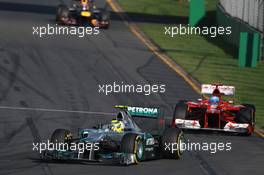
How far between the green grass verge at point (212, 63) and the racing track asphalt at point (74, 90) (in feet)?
3.78

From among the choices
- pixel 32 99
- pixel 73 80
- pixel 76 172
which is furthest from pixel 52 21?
pixel 76 172

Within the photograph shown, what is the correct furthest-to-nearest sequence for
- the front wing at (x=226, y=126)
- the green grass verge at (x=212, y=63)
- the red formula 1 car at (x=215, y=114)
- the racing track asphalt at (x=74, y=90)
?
the green grass verge at (x=212, y=63), the red formula 1 car at (x=215, y=114), the front wing at (x=226, y=126), the racing track asphalt at (x=74, y=90)

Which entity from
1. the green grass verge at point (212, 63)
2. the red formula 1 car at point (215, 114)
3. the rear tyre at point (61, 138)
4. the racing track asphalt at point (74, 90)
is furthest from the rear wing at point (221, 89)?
the rear tyre at point (61, 138)

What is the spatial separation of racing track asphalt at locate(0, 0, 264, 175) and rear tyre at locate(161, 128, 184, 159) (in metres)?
0.20

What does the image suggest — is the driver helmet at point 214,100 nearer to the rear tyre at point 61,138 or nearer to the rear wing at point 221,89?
the rear wing at point 221,89

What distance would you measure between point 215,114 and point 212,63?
13.8m

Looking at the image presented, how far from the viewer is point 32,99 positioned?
2844 centimetres

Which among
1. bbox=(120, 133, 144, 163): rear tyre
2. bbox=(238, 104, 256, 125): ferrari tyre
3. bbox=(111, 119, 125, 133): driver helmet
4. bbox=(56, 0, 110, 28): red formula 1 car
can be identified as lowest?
bbox=(238, 104, 256, 125): ferrari tyre

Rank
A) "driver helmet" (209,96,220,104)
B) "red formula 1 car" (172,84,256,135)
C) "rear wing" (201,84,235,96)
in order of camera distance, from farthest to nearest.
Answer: "driver helmet" (209,96,220,104) < "rear wing" (201,84,235,96) < "red formula 1 car" (172,84,256,135)

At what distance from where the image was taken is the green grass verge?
1267 inches

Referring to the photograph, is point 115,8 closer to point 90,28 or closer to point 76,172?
point 90,28

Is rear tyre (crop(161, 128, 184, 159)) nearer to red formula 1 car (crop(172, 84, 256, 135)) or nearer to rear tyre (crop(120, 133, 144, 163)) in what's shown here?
rear tyre (crop(120, 133, 144, 163))

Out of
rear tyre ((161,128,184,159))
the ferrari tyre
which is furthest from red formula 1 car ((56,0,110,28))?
rear tyre ((161,128,184,159))

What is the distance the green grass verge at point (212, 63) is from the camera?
3219 centimetres
